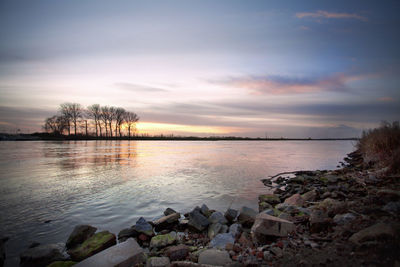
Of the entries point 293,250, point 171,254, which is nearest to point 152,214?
point 171,254

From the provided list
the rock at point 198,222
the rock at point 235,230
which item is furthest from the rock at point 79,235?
the rock at point 235,230

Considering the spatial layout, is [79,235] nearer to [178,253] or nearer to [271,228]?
[178,253]

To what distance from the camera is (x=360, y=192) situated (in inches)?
290

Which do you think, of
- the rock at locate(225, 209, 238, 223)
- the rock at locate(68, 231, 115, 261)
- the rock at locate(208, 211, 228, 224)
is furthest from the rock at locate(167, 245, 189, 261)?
the rock at locate(225, 209, 238, 223)

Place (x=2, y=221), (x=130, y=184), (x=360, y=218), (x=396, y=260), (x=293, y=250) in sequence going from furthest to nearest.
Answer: (x=130, y=184) < (x=2, y=221) < (x=360, y=218) < (x=293, y=250) < (x=396, y=260)

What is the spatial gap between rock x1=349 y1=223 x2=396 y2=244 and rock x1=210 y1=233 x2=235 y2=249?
8.11 feet

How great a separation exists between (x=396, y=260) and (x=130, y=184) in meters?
12.4

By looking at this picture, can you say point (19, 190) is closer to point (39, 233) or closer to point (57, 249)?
point (39, 233)

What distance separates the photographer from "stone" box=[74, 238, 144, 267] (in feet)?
13.2

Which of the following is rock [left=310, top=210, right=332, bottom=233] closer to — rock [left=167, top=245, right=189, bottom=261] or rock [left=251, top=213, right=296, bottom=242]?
rock [left=251, top=213, right=296, bottom=242]

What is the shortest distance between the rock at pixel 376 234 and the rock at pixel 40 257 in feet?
19.7

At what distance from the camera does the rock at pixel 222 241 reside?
486 centimetres

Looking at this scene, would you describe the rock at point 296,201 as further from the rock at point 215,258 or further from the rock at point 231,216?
the rock at point 215,258

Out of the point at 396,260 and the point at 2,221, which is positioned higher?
the point at 396,260
